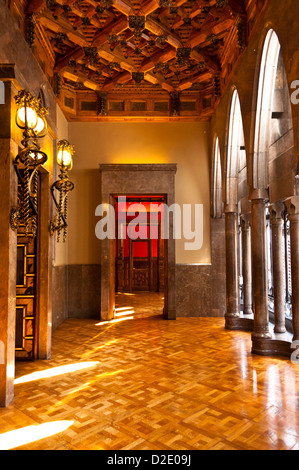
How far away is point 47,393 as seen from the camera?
151 inches

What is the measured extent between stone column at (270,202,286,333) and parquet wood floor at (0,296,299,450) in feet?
2.21

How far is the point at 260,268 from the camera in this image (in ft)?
17.8

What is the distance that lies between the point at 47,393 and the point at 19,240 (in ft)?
7.83

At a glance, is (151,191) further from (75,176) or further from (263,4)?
(263,4)

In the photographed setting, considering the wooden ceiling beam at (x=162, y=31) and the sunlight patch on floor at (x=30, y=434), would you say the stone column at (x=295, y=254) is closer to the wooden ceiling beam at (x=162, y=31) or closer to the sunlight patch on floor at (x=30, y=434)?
the sunlight patch on floor at (x=30, y=434)

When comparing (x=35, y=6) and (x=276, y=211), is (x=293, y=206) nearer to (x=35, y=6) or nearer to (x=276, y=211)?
(x=276, y=211)

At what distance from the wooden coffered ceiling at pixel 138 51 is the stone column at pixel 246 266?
2948 mm

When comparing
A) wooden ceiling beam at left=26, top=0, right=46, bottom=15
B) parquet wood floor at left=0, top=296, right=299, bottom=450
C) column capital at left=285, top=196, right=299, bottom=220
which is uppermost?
wooden ceiling beam at left=26, top=0, right=46, bottom=15

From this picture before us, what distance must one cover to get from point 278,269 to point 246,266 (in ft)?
6.04

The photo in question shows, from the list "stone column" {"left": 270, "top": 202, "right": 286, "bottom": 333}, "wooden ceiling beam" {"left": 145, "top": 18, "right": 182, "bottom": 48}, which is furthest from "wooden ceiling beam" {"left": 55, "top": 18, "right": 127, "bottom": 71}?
"stone column" {"left": 270, "top": 202, "right": 286, "bottom": 333}

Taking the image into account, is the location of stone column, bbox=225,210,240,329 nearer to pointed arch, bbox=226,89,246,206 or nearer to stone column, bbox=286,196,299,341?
pointed arch, bbox=226,89,246,206

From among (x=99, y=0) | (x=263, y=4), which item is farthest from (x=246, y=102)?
(x=99, y=0)

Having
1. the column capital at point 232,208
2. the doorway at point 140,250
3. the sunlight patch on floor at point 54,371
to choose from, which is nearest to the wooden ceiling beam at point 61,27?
the column capital at point 232,208

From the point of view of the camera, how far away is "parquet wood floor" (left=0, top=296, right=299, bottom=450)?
2.78 meters
